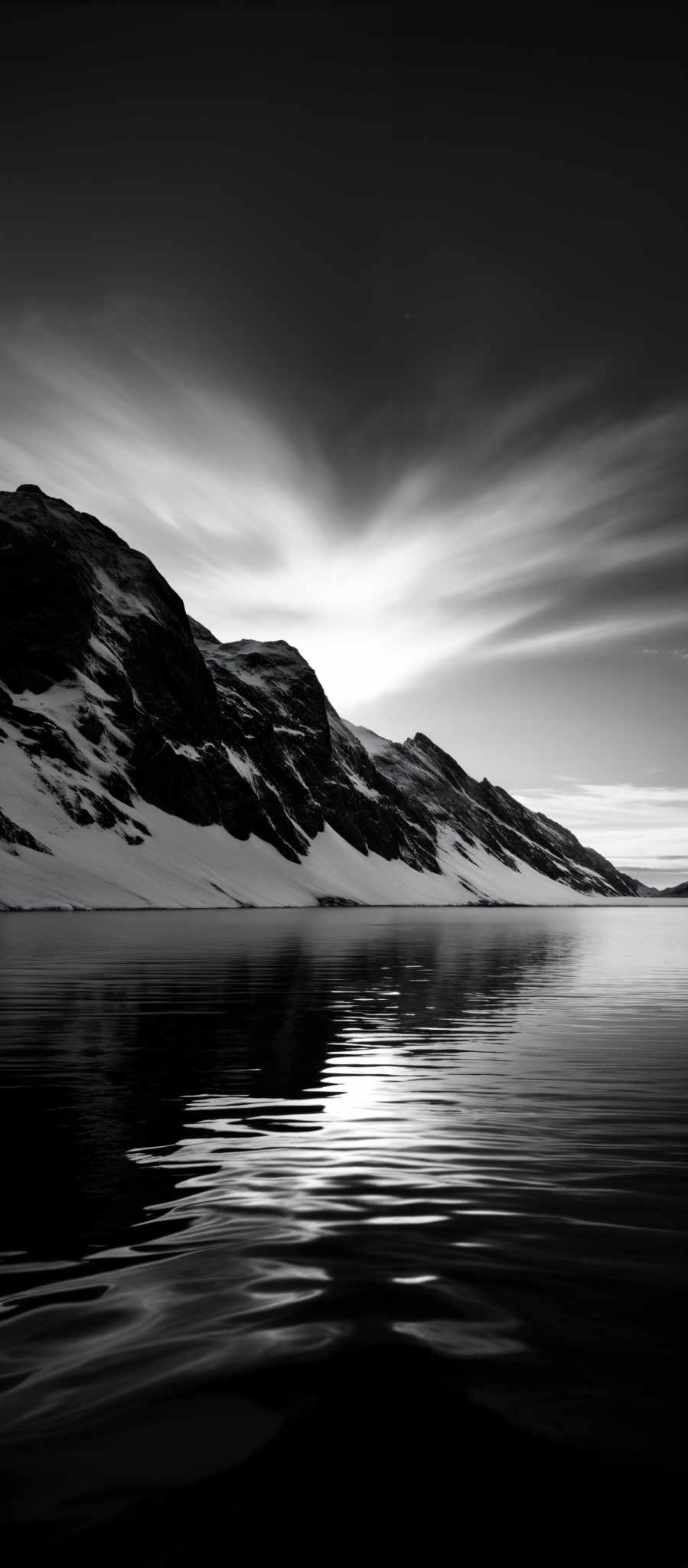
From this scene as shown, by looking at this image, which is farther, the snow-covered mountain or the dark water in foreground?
the snow-covered mountain

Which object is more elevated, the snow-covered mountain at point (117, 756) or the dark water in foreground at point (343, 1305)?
the snow-covered mountain at point (117, 756)

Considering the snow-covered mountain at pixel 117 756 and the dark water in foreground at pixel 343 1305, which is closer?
the dark water in foreground at pixel 343 1305

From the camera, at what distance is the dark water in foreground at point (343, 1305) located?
365 centimetres

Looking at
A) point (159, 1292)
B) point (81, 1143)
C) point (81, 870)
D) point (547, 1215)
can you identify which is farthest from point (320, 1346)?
point (81, 870)

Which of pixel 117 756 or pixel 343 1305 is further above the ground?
pixel 117 756

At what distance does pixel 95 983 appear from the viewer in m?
27.0

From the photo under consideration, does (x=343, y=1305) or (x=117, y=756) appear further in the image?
(x=117, y=756)

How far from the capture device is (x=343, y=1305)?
5578 millimetres

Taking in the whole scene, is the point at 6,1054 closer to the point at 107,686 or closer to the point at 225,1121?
the point at 225,1121

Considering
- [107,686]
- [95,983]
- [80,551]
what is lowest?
[95,983]

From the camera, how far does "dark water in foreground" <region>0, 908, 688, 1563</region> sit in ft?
12.0

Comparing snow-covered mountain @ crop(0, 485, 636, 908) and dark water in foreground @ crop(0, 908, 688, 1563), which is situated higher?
snow-covered mountain @ crop(0, 485, 636, 908)

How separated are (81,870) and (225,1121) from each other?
327ft

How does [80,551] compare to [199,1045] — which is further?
[80,551]
